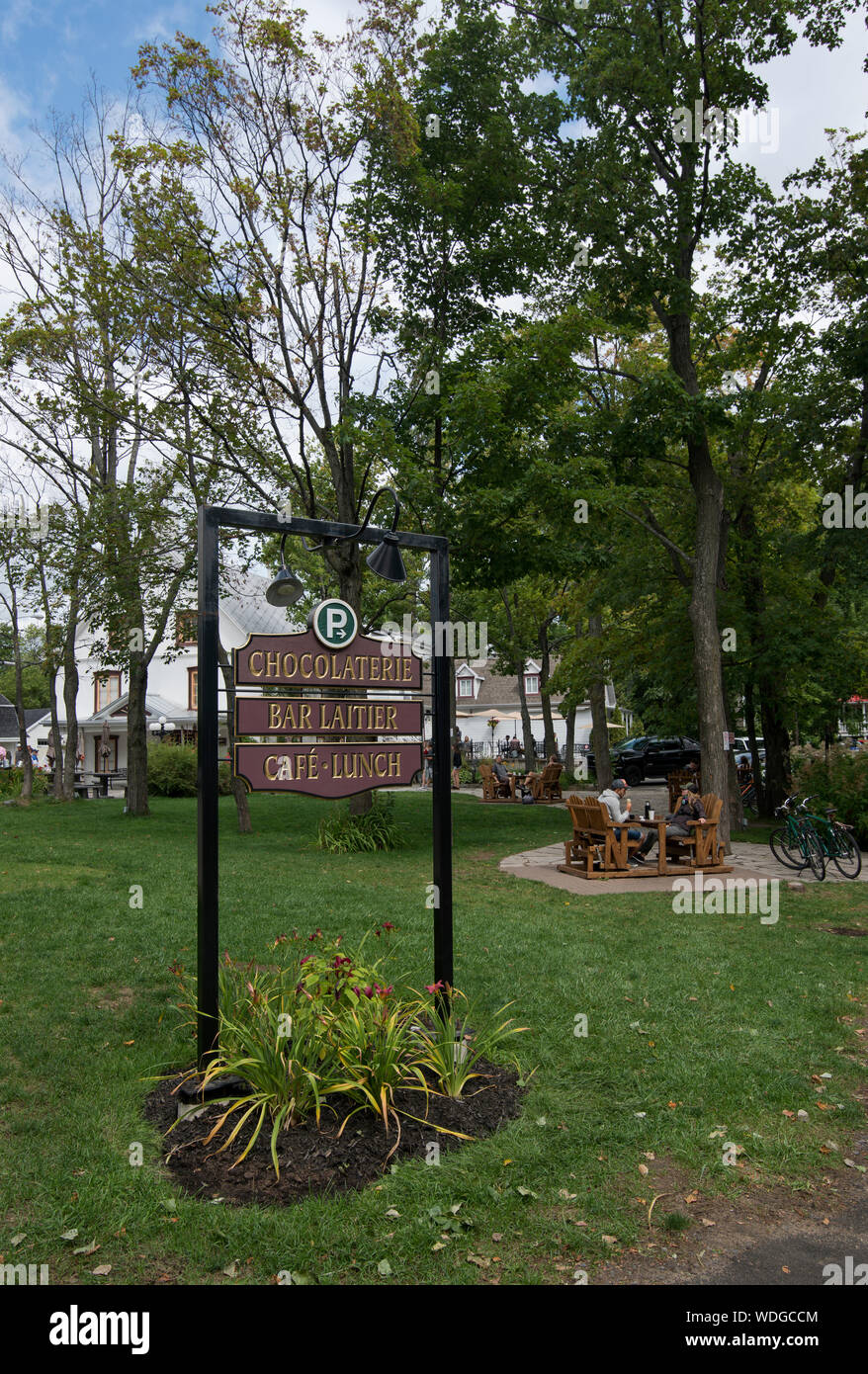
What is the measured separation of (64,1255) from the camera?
3145mm

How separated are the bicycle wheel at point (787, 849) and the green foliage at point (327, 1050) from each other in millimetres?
8356

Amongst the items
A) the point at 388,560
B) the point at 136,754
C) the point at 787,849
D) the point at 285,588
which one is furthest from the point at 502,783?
the point at 285,588

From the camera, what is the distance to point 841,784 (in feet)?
44.6

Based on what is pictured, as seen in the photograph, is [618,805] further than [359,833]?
No

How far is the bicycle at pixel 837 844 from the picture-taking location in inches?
457

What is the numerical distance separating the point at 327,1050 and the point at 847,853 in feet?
30.8

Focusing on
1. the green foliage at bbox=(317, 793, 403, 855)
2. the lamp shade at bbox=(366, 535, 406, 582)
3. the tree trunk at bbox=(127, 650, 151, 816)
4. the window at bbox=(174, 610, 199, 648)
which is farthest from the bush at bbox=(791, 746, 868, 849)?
the tree trunk at bbox=(127, 650, 151, 816)

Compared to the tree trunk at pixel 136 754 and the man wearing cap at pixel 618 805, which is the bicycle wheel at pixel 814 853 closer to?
the man wearing cap at pixel 618 805

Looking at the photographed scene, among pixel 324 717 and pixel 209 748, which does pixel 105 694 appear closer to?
pixel 324 717

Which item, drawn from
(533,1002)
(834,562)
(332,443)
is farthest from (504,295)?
(533,1002)

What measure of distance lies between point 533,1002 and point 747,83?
47.6ft

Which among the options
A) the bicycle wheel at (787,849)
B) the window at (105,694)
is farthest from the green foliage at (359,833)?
the window at (105,694)

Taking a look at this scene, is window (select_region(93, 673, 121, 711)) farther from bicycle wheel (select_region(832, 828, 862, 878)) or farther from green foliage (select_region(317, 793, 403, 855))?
bicycle wheel (select_region(832, 828, 862, 878))
